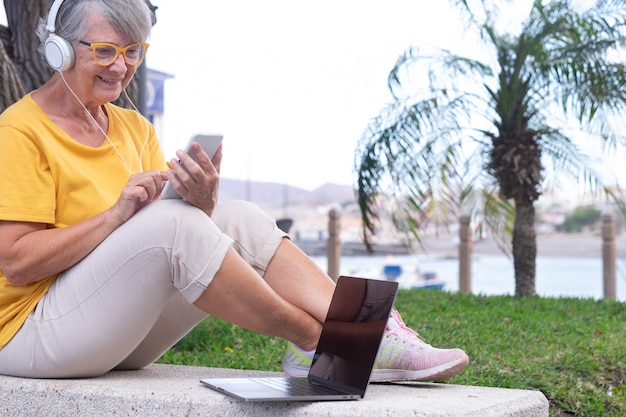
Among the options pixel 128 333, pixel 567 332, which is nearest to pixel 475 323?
pixel 567 332

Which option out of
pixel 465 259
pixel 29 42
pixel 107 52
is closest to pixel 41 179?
pixel 107 52

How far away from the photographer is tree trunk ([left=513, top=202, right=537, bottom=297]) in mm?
7848

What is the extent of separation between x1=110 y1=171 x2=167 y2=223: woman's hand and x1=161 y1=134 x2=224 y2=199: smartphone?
0.12ft

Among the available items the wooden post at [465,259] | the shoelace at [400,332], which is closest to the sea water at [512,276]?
the wooden post at [465,259]

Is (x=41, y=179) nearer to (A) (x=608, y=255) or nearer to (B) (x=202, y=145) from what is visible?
(B) (x=202, y=145)

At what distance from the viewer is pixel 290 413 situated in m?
1.89

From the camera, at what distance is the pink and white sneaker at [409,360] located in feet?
7.08

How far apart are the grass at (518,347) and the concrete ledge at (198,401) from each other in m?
1.29

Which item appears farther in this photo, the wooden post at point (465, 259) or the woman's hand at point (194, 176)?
the wooden post at point (465, 259)

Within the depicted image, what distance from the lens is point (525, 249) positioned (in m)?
7.94

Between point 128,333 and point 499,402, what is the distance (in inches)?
38.6

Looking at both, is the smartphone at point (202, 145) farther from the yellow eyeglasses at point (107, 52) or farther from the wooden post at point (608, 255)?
the wooden post at point (608, 255)

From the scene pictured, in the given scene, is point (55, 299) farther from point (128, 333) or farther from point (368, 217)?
point (368, 217)

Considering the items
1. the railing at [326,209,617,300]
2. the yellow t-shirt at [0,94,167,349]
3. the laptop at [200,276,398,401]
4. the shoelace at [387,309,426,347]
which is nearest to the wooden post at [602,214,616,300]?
the railing at [326,209,617,300]
